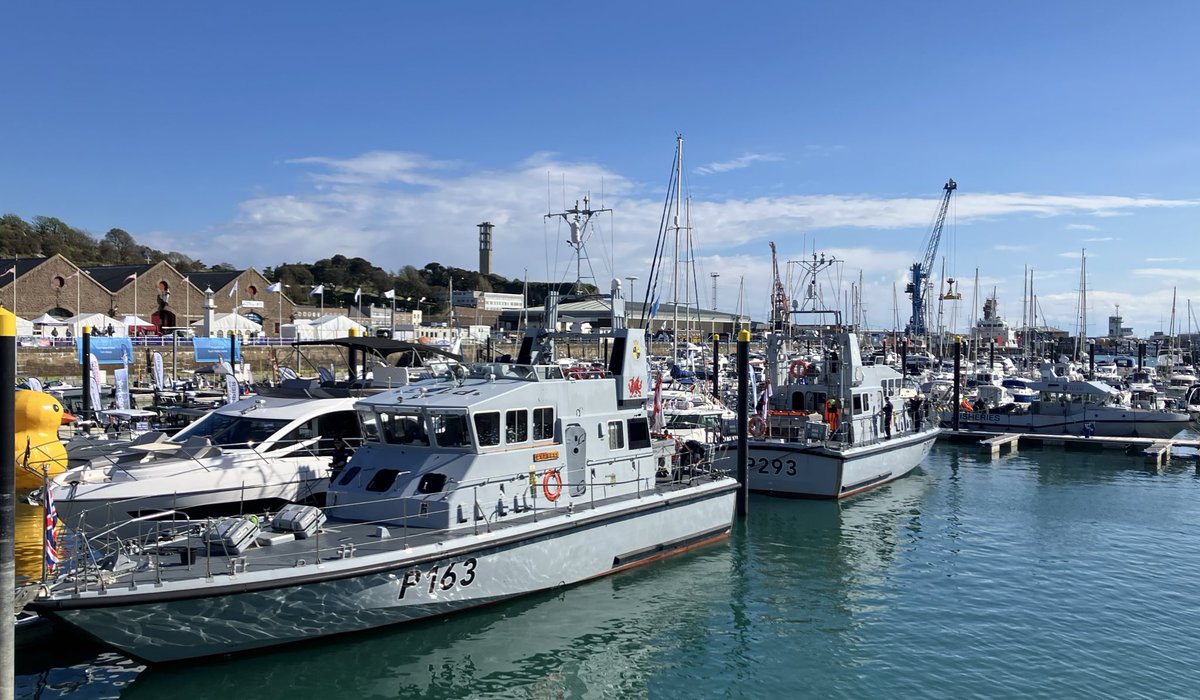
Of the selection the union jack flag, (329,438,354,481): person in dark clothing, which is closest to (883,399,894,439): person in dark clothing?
(329,438,354,481): person in dark clothing

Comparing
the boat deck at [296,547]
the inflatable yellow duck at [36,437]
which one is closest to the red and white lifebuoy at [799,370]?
the boat deck at [296,547]

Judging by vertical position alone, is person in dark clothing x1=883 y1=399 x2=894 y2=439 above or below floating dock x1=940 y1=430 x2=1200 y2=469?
above

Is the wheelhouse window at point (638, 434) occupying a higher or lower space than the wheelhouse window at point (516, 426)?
A: lower

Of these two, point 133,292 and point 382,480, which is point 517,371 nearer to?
point 382,480

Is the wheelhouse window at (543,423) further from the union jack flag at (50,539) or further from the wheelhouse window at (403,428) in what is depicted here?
the union jack flag at (50,539)

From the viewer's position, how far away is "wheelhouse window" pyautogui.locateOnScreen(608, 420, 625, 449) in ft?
53.5

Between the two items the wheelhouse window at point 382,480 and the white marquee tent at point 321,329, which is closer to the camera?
the wheelhouse window at point 382,480

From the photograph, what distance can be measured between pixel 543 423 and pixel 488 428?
4.19 feet

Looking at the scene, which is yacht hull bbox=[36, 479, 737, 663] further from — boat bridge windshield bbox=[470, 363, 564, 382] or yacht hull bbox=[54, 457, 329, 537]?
yacht hull bbox=[54, 457, 329, 537]

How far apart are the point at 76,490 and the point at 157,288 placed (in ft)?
152

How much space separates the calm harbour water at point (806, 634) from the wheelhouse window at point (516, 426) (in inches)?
108

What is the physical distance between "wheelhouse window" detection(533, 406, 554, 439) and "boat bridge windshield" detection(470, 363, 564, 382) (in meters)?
0.63

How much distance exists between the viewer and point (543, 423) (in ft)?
49.1

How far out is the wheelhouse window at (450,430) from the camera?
45.7 ft
